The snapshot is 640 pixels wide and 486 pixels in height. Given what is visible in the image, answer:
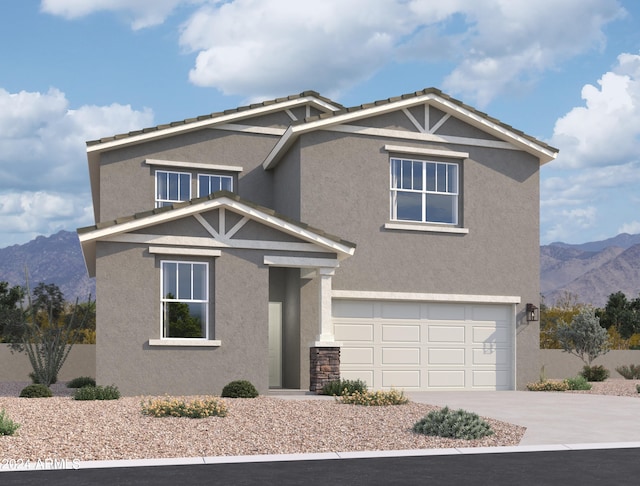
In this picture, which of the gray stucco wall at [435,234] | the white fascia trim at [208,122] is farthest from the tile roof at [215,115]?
the gray stucco wall at [435,234]

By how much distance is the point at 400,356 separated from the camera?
22266mm

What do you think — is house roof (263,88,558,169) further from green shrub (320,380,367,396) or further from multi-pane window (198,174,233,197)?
green shrub (320,380,367,396)

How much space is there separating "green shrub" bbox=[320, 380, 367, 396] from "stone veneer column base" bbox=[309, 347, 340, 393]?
0.18 meters

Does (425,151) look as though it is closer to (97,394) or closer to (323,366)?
(323,366)

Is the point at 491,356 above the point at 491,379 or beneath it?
above

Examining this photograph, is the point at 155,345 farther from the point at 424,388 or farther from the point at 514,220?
the point at 514,220

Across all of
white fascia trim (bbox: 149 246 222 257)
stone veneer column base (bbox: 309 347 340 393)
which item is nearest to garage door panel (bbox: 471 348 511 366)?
stone veneer column base (bbox: 309 347 340 393)

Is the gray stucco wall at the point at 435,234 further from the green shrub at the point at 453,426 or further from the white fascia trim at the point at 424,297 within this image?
the green shrub at the point at 453,426

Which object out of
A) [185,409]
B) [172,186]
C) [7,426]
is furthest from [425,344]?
[7,426]

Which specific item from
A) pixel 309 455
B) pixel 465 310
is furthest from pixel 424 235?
pixel 309 455

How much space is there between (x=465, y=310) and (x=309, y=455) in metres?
12.6

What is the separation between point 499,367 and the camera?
23.4 metres

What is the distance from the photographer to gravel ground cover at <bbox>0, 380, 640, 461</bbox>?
1153 cm

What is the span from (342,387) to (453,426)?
623cm
